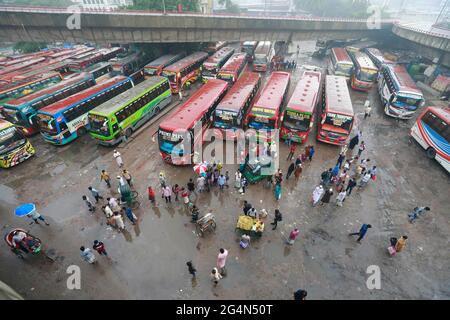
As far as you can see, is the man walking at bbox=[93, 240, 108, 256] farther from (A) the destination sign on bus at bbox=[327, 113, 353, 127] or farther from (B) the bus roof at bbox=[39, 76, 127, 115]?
(A) the destination sign on bus at bbox=[327, 113, 353, 127]

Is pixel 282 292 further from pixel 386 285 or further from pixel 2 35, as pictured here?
pixel 2 35

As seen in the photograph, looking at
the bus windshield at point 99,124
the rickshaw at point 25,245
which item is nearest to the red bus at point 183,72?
the bus windshield at point 99,124

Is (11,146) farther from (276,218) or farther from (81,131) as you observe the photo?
(276,218)

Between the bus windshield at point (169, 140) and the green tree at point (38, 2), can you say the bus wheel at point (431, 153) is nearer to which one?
the bus windshield at point (169, 140)

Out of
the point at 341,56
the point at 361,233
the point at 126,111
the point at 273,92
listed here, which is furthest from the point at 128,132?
the point at 341,56

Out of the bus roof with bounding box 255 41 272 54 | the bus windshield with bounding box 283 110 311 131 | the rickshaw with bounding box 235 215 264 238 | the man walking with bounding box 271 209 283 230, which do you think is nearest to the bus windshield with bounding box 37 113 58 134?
the rickshaw with bounding box 235 215 264 238
